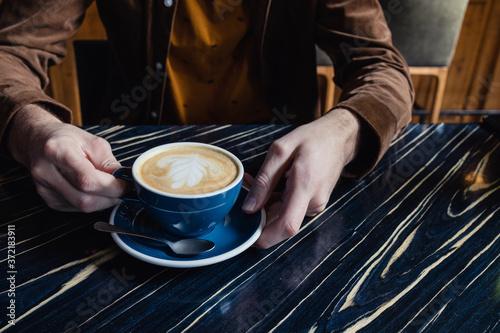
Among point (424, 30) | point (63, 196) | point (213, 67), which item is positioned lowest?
point (424, 30)

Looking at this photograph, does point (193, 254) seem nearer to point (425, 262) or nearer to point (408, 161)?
point (425, 262)

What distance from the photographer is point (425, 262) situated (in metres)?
0.59

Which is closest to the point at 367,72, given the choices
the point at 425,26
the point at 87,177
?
the point at 87,177

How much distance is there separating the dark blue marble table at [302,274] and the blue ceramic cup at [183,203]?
64mm

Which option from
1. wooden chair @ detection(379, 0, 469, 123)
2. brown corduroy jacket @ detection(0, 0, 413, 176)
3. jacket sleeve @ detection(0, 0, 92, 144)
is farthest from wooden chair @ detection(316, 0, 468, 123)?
jacket sleeve @ detection(0, 0, 92, 144)

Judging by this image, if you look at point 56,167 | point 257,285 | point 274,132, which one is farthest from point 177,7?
point 257,285

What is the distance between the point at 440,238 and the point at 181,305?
41cm

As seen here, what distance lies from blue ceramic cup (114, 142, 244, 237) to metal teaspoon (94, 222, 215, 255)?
0.9 inches

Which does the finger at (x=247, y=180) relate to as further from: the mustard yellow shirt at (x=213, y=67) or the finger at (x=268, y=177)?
the mustard yellow shirt at (x=213, y=67)

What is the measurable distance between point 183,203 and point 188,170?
8 cm

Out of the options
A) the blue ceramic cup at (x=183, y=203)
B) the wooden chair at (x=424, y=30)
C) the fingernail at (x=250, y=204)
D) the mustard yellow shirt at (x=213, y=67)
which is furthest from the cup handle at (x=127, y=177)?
the wooden chair at (x=424, y=30)

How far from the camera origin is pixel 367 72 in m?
1.07

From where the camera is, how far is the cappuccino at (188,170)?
1.90 feet

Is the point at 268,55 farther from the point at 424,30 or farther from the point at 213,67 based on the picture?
the point at 424,30
